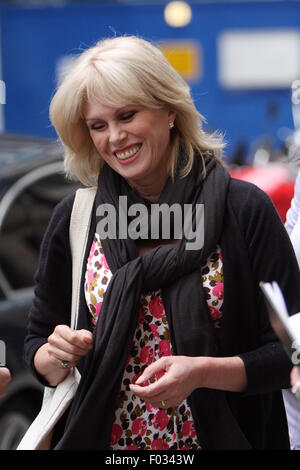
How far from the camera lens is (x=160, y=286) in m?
1.92

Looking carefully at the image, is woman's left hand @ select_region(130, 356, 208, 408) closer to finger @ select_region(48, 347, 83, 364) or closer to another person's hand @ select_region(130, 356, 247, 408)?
another person's hand @ select_region(130, 356, 247, 408)

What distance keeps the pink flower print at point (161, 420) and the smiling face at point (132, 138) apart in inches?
23.6

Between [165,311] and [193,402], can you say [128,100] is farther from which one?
[193,402]

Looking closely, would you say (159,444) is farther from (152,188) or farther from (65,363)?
(152,188)

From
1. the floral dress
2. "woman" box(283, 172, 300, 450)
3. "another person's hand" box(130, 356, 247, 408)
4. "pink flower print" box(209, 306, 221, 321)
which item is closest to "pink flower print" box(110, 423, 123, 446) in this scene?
the floral dress

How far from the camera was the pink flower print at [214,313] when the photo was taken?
1909 millimetres

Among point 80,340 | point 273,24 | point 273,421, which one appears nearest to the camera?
point 80,340

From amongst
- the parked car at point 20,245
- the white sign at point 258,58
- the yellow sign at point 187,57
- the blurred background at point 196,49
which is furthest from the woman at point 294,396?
the white sign at point 258,58

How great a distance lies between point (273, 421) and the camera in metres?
1.99

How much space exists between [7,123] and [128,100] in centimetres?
1153

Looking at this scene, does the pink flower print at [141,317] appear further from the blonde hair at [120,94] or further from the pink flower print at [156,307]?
the blonde hair at [120,94]

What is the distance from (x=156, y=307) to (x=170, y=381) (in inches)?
11.4

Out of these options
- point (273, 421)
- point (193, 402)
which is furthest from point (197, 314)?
point (273, 421)

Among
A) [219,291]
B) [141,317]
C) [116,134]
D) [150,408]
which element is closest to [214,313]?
[219,291]
